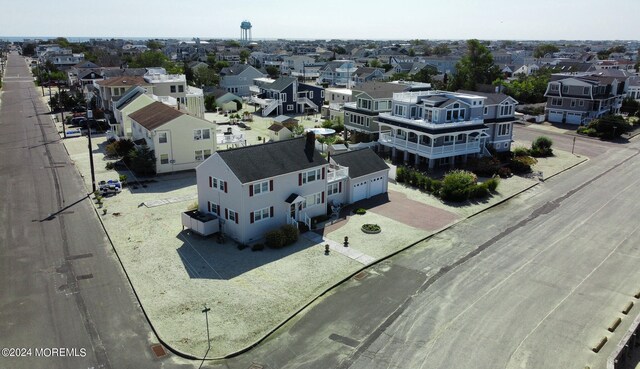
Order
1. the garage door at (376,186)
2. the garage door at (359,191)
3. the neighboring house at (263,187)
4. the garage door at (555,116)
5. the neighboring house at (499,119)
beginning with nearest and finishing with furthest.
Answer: the neighboring house at (263,187) → the garage door at (359,191) → the garage door at (376,186) → the neighboring house at (499,119) → the garage door at (555,116)

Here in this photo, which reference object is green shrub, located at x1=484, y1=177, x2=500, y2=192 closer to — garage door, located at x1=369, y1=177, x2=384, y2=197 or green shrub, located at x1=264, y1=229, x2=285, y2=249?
garage door, located at x1=369, y1=177, x2=384, y2=197

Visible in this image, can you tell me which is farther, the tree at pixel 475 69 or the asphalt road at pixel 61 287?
the tree at pixel 475 69

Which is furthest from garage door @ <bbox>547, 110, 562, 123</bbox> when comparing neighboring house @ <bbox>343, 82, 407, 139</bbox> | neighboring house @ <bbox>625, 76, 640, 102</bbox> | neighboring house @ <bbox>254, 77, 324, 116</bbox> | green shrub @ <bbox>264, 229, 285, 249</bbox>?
green shrub @ <bbox>264, 229, 285, 249</bbox>

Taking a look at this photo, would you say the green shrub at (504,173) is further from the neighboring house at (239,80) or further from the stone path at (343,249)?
the neighboring house at (239,80)

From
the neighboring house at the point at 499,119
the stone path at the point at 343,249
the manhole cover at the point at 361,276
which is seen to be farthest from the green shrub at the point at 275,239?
the neighboring house at the point at 499,119

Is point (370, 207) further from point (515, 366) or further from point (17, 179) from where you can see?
point (17, 179)

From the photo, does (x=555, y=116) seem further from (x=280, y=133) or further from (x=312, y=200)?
(x=312, y=200)

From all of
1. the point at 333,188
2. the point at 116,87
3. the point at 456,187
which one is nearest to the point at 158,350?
the point at 333,188

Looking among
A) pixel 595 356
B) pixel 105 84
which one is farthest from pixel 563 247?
pixel 105 84
